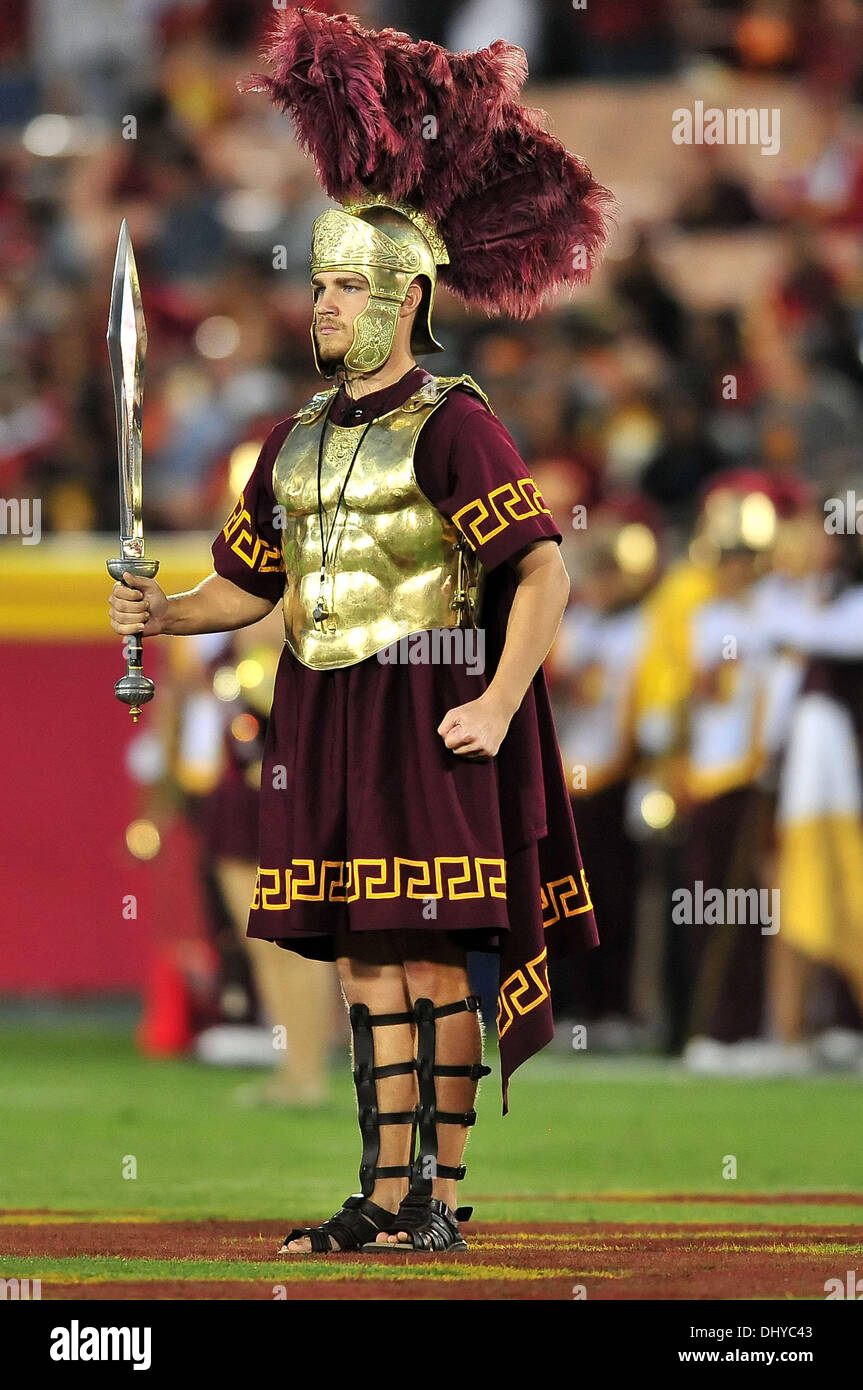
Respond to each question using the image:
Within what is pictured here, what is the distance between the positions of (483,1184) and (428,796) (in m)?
2.01

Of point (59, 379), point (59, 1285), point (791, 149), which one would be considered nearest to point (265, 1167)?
point (59, 1285)

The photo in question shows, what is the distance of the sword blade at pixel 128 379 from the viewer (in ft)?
16.5

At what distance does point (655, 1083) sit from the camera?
9.34 metres

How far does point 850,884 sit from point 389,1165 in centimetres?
547

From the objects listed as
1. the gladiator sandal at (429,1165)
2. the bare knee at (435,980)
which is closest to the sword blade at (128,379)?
the bare knee at (435,980)

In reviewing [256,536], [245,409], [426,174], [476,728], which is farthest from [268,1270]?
[245,409]

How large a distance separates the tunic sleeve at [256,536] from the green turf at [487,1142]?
1544mm

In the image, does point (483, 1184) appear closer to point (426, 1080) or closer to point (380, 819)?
point (426, 1080)

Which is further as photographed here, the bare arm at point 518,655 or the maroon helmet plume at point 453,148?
the maroon helmet plume at point 453,148

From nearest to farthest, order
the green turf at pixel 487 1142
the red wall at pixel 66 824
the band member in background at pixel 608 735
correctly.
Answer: the green turf at pixel 487 1142
the band member in background at pixel 608 735
the red wall at pixel 66 824

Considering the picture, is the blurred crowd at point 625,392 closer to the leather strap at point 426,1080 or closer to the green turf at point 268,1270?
the leather strap at point 426,1080

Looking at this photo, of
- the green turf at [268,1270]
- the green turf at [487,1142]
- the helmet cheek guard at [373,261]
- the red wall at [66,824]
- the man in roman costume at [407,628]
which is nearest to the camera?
the green turf at [268,1270]

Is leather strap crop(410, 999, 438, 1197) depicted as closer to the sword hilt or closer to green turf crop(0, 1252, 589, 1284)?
green turf crop(0, 1252, 589, 1284)

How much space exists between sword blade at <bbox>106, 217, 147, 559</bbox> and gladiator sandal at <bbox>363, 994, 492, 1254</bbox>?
1.18 metres
